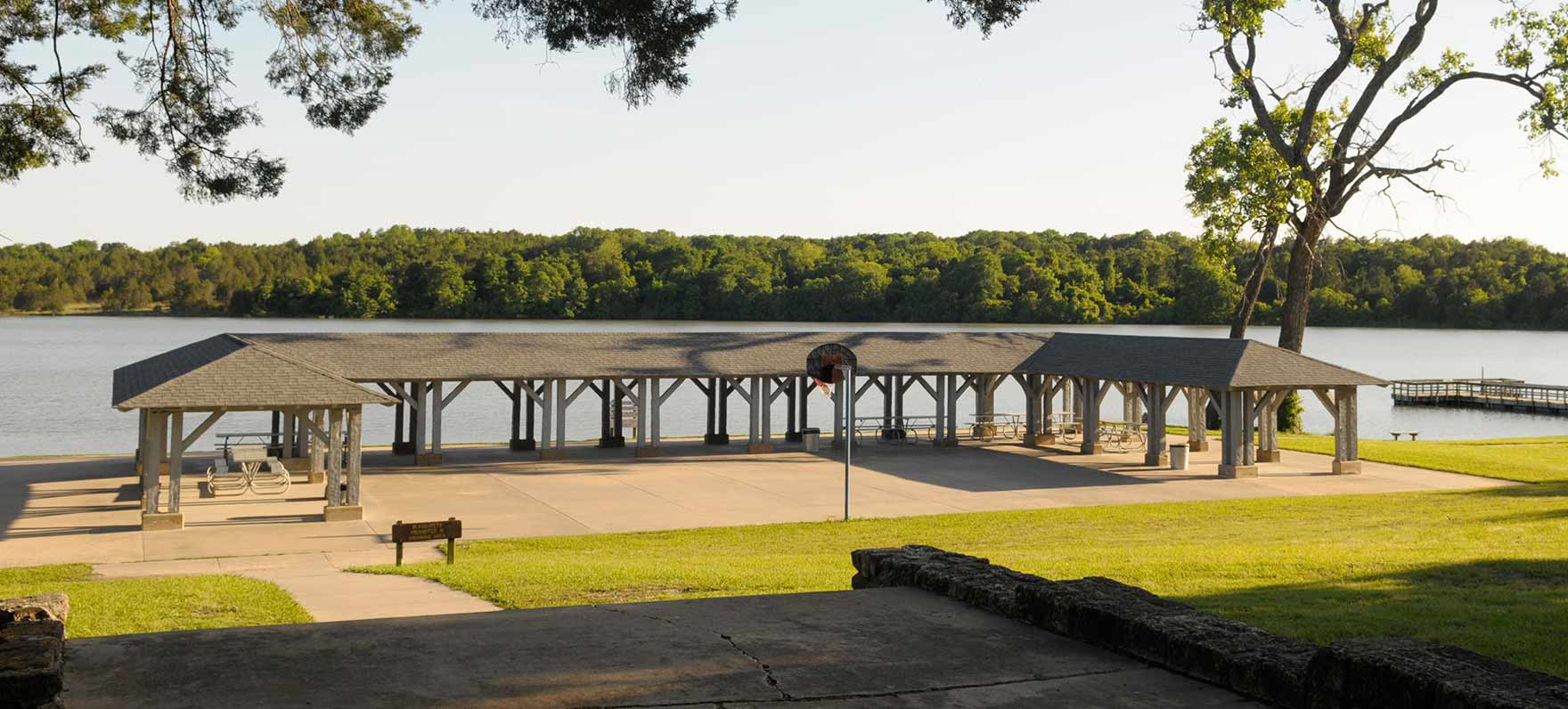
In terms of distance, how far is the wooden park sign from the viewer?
15.1 m

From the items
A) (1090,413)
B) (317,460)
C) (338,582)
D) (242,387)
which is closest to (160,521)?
(242,387)

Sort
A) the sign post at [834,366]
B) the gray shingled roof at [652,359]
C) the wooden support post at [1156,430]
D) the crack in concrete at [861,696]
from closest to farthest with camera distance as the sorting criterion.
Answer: the crack in concrete at [861,696]
the gray shingled roof at [652,359]
the sign post at [834,366]
the wooden support post at [1156,430]

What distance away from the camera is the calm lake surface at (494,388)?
44156mm

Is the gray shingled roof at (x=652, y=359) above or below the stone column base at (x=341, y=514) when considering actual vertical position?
above

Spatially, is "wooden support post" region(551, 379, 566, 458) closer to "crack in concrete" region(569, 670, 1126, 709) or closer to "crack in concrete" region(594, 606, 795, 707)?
"crack in concrete" region(594, 606, 795, 707)

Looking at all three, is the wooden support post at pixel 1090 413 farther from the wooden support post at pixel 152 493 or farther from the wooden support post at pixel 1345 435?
the wooden support post at pixel 152 493

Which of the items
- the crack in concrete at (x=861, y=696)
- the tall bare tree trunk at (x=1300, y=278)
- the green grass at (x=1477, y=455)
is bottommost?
the green grass at (x=1477, y=455)

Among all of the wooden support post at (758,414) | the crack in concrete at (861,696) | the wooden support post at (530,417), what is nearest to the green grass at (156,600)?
the crack in concrete at (861,696)

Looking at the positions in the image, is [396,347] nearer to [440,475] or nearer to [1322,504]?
[440,475]

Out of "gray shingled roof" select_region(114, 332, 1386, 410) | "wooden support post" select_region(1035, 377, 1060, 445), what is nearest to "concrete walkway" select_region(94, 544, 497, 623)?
"gray shingled roof" select_region(114, 332, 1386, 410)

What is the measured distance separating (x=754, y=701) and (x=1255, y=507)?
1684 cm

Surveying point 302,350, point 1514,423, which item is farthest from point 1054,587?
point 1514,423

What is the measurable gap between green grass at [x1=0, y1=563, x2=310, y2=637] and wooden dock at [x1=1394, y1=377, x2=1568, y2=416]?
54403 mm

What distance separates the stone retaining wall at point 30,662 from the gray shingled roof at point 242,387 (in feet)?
46.0
